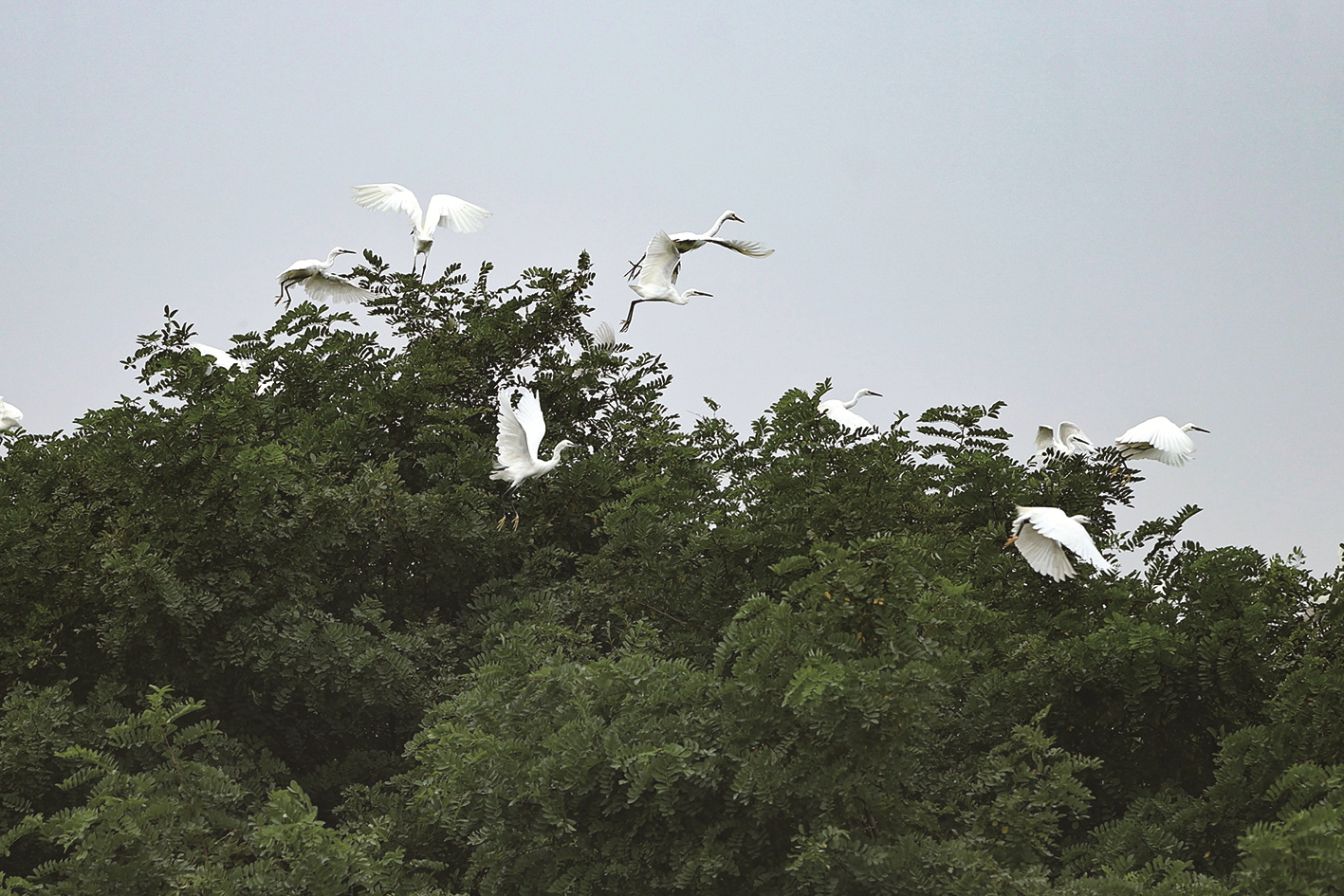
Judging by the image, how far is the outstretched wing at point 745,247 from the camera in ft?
31.0

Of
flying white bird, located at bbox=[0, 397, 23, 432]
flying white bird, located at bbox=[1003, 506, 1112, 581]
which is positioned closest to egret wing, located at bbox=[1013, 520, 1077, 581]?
flying white bird, located at bbox=[1003, 506, 1112, 581]

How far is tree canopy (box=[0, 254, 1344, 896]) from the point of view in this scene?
16.4ft

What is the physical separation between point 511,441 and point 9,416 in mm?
6016

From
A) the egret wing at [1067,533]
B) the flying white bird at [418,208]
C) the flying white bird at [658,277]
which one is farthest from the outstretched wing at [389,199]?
the egret wing at [1067,533]

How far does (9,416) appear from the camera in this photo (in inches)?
452

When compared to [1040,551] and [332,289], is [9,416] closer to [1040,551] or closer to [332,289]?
[332,289]

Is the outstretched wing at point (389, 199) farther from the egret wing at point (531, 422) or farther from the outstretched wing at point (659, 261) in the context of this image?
the egret wing at point (531, 422)

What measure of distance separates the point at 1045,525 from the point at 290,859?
424cm

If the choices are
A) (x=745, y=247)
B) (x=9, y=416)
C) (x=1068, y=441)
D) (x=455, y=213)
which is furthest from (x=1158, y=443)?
(x=9, y=416)

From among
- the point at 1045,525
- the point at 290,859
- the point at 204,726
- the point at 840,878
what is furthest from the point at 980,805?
the point at 204,726

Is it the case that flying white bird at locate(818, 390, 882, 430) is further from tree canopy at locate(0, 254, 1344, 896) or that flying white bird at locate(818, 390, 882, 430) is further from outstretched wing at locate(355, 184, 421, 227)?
outstretched wing at locate(355, 184, 421, 227)

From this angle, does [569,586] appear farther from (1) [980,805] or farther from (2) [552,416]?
(1) [980,805]

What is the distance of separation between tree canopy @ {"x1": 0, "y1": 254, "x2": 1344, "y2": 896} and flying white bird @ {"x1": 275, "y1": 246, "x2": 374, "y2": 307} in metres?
0.32

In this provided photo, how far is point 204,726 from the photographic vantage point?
606 centimetres
